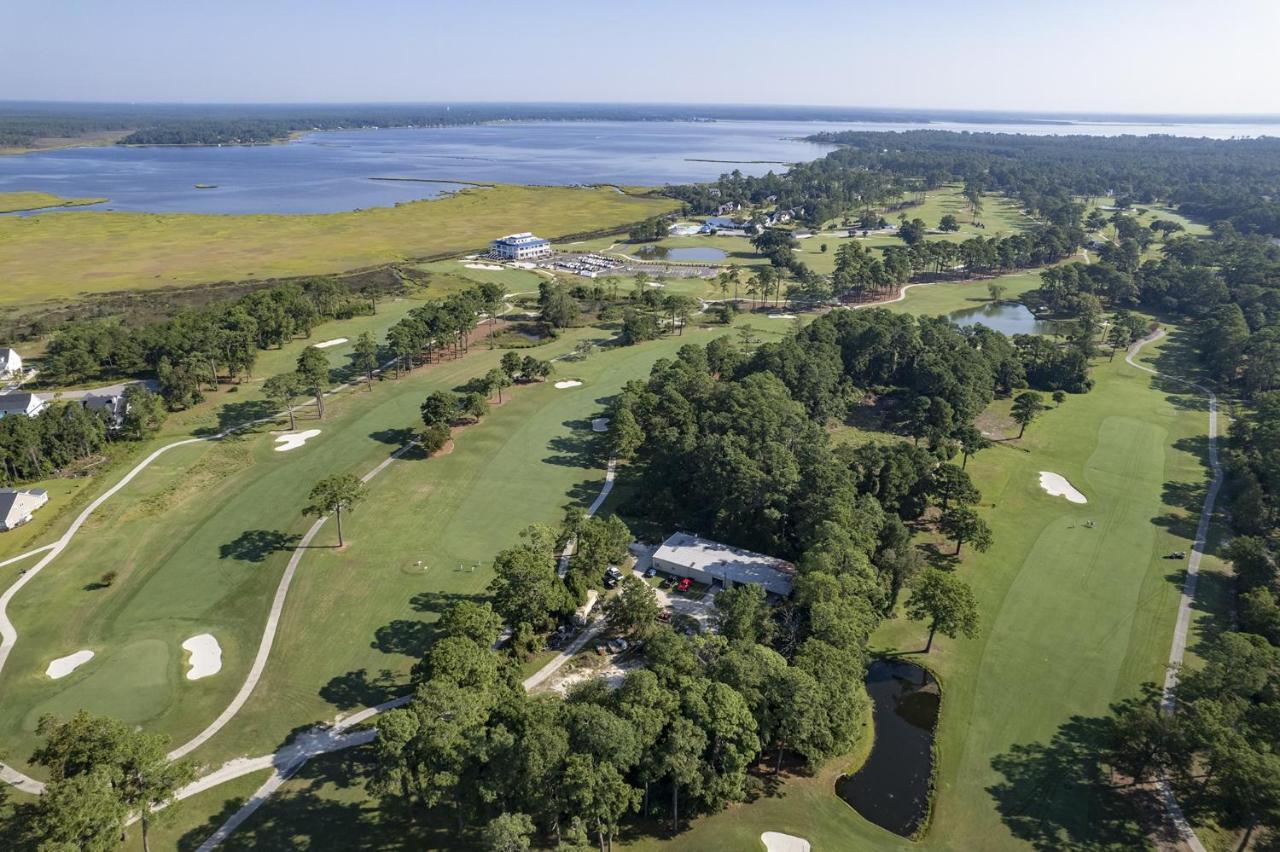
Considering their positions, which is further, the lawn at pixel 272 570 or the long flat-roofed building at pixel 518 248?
the long flat-roofed building at pixel 518 248

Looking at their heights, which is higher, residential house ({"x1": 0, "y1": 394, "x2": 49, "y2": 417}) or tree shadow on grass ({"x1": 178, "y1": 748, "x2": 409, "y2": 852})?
residential house ({"x1": 0, "y1": 394, "x2": 49, "y2": 417})

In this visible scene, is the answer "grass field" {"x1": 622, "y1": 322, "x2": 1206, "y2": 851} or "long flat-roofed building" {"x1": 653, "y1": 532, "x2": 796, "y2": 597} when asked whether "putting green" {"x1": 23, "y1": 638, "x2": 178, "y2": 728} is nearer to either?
"grass field" {"x1": 622, "y1": 322, "x2": 1206, "y2": 851}

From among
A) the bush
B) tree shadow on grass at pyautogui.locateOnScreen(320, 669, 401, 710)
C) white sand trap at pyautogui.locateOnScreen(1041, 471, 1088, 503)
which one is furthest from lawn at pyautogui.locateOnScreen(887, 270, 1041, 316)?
tree shadow on grass at pyautogui.locateOnScreen(320, 669, 401, 710)

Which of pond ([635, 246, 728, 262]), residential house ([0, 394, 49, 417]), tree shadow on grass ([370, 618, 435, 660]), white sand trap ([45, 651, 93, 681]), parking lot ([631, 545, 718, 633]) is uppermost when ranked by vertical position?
pond ([635, 246, 728, 262])

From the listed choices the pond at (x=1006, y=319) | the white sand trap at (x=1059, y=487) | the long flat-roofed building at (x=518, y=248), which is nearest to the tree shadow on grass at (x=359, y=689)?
the white sand trap at (x=1059, y=487)

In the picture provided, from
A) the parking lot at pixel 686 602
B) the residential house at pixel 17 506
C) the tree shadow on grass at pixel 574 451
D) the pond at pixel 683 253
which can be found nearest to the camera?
the parking lot at pixel 686 602

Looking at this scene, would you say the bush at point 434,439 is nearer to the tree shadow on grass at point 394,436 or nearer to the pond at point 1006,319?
the tree shadow on grass at point 394,436

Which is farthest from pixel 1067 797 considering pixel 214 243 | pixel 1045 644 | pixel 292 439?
pixel 214 243
